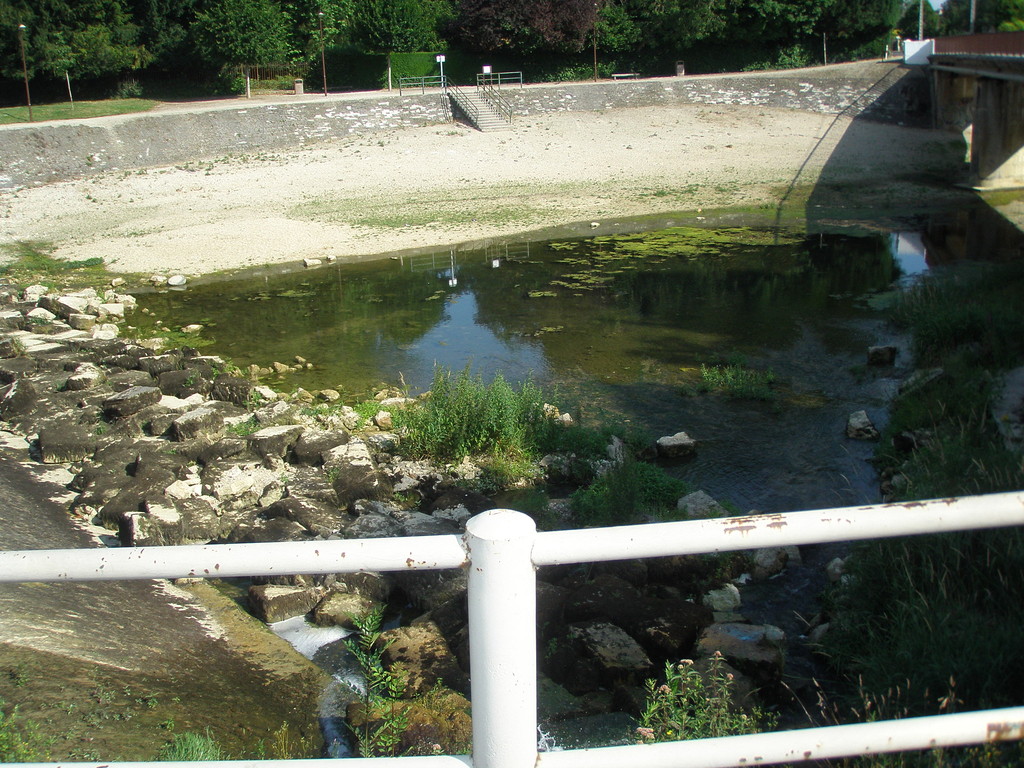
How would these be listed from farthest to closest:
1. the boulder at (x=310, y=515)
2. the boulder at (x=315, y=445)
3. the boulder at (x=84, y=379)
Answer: the boulder at (x=84, y=379), the boulder at (x=315, y=445), the boulder at (x=310, y=515)

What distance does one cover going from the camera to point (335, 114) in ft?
90.8

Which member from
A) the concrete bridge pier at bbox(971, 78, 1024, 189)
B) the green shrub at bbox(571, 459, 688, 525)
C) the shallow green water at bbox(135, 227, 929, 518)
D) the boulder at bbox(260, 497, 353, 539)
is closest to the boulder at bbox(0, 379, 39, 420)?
the shallow green water at bbox(135, 227, 929, 518)

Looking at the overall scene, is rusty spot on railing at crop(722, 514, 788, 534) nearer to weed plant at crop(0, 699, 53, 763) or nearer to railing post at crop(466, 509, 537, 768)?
railing post at crop(466, 509, 537, 768)

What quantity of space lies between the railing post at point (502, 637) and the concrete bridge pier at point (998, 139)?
81.2ft

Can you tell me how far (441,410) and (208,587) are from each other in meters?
3.14

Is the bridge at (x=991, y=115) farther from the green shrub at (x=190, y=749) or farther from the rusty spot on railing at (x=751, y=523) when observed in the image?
the rusty spot on railing at (x=751, y=523)

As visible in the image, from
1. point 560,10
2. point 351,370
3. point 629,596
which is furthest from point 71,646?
point 560,10

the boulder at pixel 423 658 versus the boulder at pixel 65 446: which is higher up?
the boulder at pixel 65 446

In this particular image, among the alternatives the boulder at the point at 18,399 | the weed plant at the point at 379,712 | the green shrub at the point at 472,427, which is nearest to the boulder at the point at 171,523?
the green shrub at the point at 472,427

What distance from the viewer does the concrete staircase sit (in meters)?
28.3

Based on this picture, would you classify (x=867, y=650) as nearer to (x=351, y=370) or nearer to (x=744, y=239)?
(x=351, y=370)

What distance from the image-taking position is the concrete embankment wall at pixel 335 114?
23.7 meters

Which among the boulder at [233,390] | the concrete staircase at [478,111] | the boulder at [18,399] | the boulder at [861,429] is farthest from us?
the concrete staircase at [478,111]

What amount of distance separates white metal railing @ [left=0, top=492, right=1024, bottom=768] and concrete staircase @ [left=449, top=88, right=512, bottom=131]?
27.2m
